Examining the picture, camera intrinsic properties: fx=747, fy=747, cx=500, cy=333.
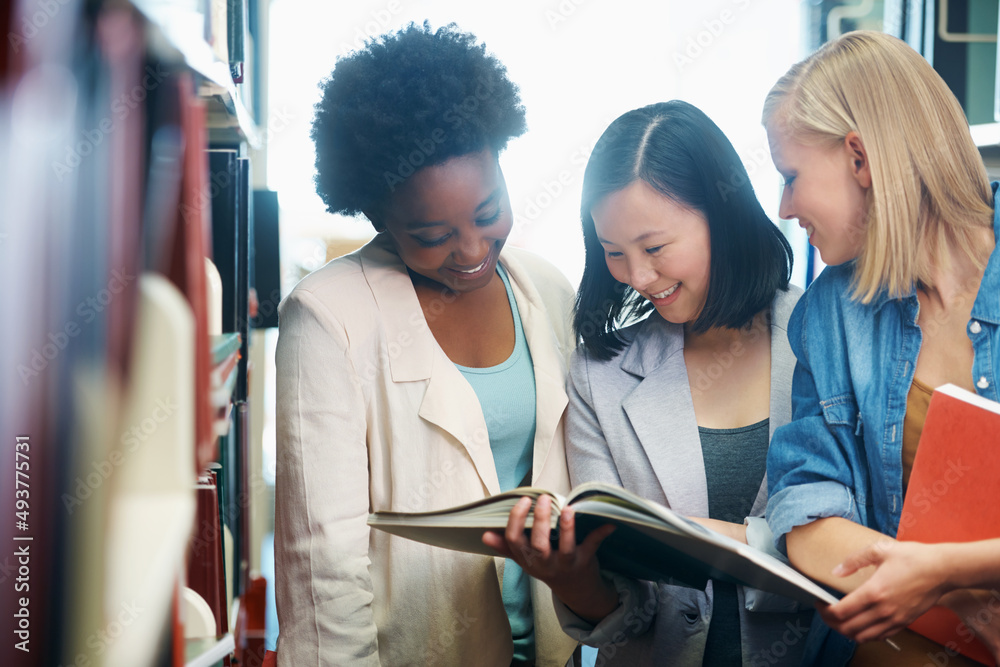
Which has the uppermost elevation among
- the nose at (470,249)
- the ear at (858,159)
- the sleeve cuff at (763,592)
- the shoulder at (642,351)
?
the ear at (858,159)

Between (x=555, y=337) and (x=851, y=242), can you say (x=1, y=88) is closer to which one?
(x=851, y=242)

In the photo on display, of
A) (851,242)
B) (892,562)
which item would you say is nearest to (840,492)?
(892,562)

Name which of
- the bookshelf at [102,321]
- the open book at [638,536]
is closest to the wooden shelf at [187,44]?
the bookshelf at [102,321]

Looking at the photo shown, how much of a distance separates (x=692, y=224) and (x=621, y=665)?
74 cm

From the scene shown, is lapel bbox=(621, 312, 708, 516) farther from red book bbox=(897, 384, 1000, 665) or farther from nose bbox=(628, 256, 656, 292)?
red book bbox=(897, 384, 1000, 665)

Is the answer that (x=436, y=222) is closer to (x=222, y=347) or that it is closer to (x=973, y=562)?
(x=222, y=347)

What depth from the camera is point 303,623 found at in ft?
3.69

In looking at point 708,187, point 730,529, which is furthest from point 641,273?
point 730,529

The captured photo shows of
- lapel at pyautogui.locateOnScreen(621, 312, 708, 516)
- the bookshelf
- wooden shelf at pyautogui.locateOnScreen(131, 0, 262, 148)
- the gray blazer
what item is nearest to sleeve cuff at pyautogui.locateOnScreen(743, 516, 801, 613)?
the gray blazer

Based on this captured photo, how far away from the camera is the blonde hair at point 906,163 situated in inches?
36.9

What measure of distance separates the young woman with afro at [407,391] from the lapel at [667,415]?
0.14 m

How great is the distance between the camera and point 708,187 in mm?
1204

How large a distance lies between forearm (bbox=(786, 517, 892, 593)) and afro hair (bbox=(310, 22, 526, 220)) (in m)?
0.75

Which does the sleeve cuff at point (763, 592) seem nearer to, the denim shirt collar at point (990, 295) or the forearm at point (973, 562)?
the forearm at point (973, 562)
